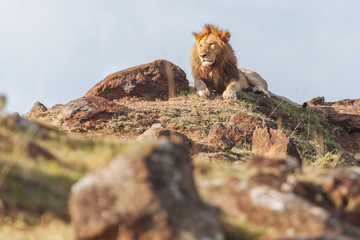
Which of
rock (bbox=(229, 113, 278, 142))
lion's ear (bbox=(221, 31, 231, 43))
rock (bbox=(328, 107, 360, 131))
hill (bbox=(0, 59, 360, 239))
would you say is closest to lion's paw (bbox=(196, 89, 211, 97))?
lion's ear (bbox=(221, 31, 231, 43))

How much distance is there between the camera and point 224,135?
1145cm

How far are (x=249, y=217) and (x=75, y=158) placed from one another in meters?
2.16

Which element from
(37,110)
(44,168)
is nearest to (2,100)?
(44,168)

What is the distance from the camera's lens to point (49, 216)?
3.53 m

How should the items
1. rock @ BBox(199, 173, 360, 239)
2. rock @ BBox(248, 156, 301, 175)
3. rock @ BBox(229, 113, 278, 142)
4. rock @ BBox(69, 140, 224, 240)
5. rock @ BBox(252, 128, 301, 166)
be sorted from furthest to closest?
rock @ BBox(229, 113, 278, 142), rock @ BBox(252, 128, 301, 166), rock @ BBox(248, 156, 301, 175), rock @ BBox(199, 173, 360, 239), rock @ BBox(69, 140, 224, 240)

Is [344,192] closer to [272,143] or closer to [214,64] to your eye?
[272,143]

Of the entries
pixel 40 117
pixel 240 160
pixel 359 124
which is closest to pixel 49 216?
pixel 240 160

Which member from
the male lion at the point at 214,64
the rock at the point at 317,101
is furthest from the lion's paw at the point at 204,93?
the rock at the point at 317,101

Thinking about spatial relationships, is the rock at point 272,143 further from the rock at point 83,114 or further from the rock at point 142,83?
the rock at point 142,83

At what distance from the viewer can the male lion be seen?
1570 cm

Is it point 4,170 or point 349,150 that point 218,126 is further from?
point 4,170

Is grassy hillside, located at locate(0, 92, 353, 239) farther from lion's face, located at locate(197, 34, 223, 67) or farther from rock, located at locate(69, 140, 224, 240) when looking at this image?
lion's face, located at locate(197, 34, 223, 67)

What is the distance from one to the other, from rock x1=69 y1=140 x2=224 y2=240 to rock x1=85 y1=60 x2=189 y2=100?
42.9 ft

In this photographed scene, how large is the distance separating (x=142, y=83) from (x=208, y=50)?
261 centimetres
